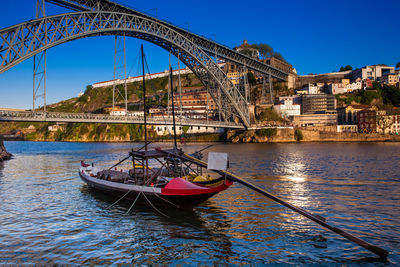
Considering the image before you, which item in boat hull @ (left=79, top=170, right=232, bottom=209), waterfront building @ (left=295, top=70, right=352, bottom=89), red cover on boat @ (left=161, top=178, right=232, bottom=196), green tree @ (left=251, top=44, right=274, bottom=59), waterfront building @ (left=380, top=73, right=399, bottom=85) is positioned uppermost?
green tree @ (left=251, top=44, right=274, bottom=59)

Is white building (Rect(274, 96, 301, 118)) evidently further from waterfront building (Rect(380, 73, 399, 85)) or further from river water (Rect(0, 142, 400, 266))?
river water (Rect(0, 142, 400, 266))

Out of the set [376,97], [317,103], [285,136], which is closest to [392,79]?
[376,97]

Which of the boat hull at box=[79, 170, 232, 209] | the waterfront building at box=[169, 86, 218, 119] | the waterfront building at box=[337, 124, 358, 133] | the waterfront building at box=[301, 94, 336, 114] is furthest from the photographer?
the waterfront building at box=[169, 86, 218, 119]

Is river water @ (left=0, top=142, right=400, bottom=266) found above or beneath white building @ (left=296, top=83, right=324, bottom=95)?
beneath

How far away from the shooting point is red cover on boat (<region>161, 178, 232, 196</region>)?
14.0 meters

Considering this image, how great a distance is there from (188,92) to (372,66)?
7536 centimetres

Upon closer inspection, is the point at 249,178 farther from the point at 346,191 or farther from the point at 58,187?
the point at 58,187

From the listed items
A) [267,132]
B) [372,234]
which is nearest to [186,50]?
[267,132]

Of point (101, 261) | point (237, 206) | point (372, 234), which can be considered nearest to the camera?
point (101, 261)

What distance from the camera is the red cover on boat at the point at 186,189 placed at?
46.0 feet

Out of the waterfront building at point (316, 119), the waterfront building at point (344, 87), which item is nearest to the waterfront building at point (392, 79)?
the waterfront building at point (344, 87)

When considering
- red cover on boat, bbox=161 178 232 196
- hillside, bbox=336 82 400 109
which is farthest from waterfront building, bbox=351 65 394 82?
red cover on boat, bbox=161 178 232 196

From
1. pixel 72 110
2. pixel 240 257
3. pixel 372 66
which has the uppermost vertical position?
pixel 372 66

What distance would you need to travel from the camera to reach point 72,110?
17600 cm
